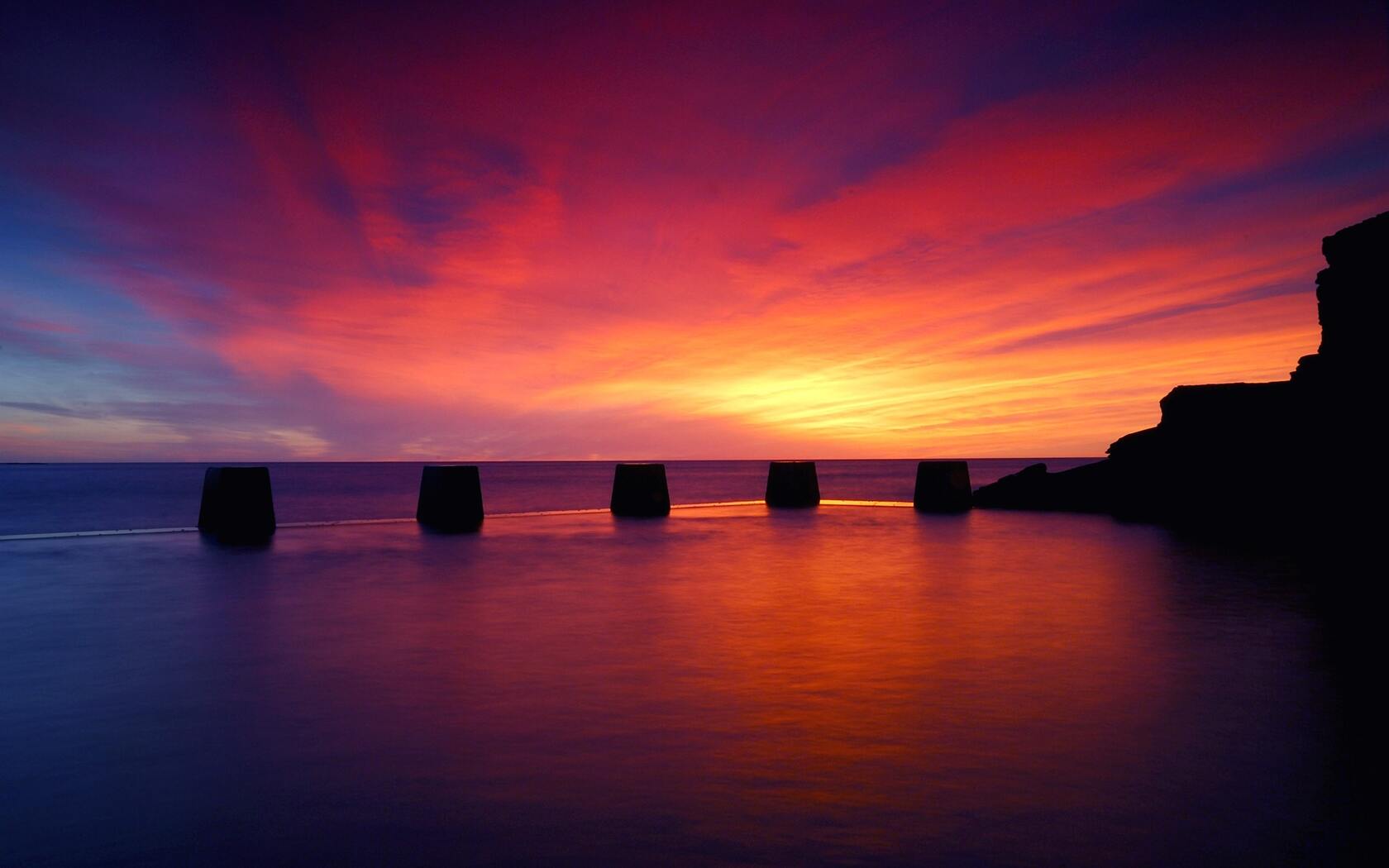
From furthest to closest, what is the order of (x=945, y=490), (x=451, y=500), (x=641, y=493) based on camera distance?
(x=945, y=490) < (x=641, y=493) < (x=451, y=500)

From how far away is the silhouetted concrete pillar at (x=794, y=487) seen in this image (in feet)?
66.6

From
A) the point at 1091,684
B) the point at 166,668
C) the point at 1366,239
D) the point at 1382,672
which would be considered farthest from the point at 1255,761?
the point at 1366,239

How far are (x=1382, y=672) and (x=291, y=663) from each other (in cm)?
634

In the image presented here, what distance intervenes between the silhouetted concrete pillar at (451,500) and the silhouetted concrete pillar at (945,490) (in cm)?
978

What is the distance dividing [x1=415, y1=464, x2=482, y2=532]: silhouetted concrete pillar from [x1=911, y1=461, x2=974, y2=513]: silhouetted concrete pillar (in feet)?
32.1

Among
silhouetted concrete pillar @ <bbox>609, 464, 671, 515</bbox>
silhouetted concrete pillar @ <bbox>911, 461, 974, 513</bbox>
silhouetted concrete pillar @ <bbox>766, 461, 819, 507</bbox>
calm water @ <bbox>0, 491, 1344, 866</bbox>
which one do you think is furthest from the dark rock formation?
silhouetted concrete pillar @ <bbox>609, 464, 671, 515</bbox>

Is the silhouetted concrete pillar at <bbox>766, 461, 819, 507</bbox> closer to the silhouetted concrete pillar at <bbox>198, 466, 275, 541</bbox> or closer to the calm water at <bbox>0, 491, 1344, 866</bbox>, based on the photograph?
the silhouetted concrete pillar at <bbox>198, 466, 275, 541</bbox>

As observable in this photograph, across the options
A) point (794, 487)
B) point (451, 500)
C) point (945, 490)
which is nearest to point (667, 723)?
point (451, 500)

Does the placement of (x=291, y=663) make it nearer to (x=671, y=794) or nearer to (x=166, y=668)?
(x=166, y=668)

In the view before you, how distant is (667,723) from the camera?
3760 mm

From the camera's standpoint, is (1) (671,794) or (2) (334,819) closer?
(2) (334,819)

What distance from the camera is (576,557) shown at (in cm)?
1052

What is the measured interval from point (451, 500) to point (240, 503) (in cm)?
340

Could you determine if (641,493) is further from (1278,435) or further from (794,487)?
(1278,435)
